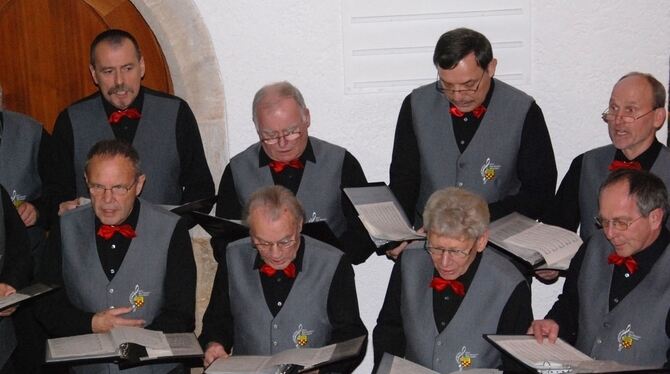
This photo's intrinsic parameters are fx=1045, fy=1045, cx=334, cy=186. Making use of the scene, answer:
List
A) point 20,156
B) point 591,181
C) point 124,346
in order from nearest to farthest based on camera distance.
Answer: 1. point 124,346
2. point 591,181
3. point 20,156

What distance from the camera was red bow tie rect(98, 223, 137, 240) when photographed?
173 inches

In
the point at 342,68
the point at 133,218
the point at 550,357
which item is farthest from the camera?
the point at 342,68

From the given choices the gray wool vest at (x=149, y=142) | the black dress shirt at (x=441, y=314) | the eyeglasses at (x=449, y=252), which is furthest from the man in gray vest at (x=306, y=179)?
the eyeglasses at (x=449, y=252)

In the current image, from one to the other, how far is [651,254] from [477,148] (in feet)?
3.59

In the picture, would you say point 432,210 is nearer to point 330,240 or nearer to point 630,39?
point 330,240

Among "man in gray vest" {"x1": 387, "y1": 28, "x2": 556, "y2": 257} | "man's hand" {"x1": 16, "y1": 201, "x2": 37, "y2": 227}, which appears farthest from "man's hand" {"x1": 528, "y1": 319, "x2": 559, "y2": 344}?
"man's hand" {"x1": 16, "y1": 201, "x2": 37, "y2": 227}

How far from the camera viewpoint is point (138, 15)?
19.0 feet

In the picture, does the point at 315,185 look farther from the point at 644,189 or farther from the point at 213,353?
the point at 644,189

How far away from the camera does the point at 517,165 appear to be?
489 cm

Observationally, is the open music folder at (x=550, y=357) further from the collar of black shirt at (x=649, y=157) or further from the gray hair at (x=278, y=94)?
the gray hair at (x=278, y=94)

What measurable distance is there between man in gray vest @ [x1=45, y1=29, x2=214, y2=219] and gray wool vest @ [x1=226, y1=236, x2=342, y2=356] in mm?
800

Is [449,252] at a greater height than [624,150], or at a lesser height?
lesser

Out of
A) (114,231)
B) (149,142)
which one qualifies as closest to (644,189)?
(114,231)

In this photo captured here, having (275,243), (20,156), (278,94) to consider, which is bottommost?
(275,243)
